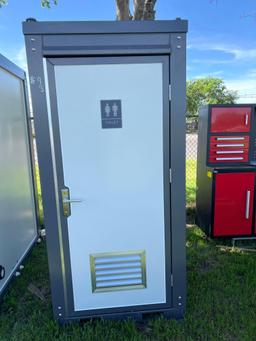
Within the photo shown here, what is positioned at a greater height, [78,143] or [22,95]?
[22,95]

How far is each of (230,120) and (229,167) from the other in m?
0.57

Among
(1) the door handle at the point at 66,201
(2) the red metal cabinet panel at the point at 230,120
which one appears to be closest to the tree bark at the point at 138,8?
(2) the red metal cabinet panel at the point at 230,120

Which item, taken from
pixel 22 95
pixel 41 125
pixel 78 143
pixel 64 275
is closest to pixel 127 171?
pixel 78 143

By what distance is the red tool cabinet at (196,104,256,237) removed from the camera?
10.2 feet

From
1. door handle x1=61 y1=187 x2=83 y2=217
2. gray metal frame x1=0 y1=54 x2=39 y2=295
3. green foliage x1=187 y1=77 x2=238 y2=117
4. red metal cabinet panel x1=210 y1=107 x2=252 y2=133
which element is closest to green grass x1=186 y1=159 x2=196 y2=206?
red metal cabinet panel x1=210 y1=107 x2=252 y2=133

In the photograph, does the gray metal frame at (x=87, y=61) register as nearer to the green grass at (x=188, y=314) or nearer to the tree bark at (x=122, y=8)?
the green grass at (x=188, y=314)

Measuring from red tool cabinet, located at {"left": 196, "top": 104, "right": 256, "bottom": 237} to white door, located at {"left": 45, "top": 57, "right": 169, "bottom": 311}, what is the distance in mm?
1526

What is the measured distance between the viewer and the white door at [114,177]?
67.7 inches

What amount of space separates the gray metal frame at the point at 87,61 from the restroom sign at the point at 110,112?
28 cm

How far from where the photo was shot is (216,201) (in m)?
3.22

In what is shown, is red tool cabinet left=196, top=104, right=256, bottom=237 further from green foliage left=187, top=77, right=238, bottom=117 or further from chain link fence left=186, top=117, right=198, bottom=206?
green foliage left=187, top=77, right=238, bottom=117

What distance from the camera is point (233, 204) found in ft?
10.6

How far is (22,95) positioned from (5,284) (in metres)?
2.11

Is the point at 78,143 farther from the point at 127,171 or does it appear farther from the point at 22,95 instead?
the point at 22,95
